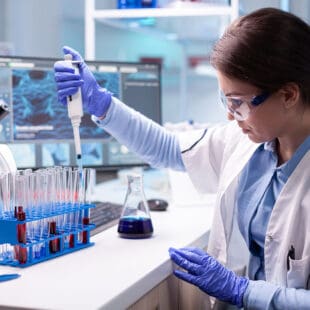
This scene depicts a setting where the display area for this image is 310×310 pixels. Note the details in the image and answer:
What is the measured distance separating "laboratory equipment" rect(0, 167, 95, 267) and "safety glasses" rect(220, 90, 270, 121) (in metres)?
0.37

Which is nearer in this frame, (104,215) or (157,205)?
(104,215)

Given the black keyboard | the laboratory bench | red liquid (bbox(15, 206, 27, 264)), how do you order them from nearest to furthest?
1. the laboratory bench
2. red liquid (bbox(15, 206, 27, 264))
3. the black keyboard

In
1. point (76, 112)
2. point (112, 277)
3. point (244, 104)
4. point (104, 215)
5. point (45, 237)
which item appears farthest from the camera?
point (104, 215)

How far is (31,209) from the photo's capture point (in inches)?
45.8

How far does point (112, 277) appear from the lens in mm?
1052

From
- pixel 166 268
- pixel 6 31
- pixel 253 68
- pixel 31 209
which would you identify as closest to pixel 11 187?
pixel 31 209

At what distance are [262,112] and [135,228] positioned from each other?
1.32 ft

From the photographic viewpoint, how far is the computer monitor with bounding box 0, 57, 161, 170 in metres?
1.68

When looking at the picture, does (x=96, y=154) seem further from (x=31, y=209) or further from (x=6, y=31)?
(x=6, y=31)

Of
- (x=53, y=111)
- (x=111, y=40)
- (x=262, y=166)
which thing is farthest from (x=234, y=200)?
(x=111, y=40)

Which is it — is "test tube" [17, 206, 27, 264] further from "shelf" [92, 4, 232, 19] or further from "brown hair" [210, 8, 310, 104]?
"shelf" [92, 4, 232, 19]

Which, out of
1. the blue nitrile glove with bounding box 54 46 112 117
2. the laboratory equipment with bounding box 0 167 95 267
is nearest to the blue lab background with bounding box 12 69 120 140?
the blue nitrile glove with bounding box 54 46 112 117

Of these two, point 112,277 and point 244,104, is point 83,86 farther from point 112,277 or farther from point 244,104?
point 112,277

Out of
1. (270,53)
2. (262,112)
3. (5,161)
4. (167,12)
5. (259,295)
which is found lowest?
(259,295)
